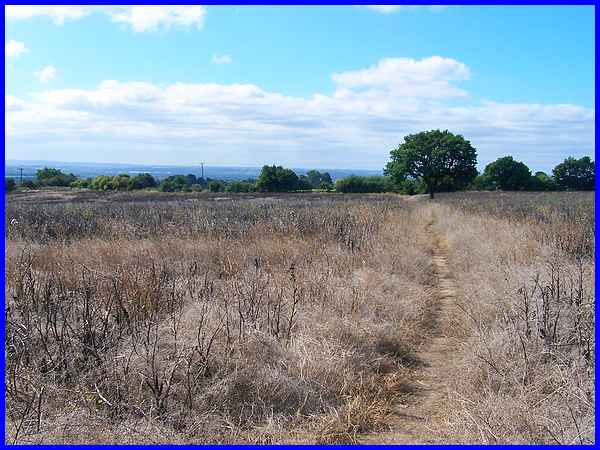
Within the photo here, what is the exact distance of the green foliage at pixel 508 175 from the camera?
86.1 m

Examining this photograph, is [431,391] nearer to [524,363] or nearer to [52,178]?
[524,363]

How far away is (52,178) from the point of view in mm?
98125

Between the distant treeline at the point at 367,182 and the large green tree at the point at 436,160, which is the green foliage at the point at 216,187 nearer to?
the distant treeline at the point at 367,182

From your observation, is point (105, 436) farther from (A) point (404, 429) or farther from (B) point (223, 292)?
(B) point (223, 292)

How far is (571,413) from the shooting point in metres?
3.95

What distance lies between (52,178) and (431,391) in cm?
10394

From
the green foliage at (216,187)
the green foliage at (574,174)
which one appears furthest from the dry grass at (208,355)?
the green foliage at (574,174)

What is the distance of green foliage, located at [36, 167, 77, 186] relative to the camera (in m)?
92.3

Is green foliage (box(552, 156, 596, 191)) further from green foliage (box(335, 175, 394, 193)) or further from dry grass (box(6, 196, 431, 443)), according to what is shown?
dry grass (box(6, 196, 431, 443))

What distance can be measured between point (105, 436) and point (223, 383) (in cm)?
103

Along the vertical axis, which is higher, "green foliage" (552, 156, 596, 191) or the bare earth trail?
"green foliage" (552, 156, 596, 191)

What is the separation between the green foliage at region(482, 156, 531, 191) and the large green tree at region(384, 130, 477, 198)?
26.8 meters

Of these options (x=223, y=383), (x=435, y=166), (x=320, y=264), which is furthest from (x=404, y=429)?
(x=435, y=166)

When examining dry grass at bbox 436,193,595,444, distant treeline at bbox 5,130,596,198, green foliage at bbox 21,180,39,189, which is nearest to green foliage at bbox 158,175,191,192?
distant treeline at bbox 5,130,596,198
